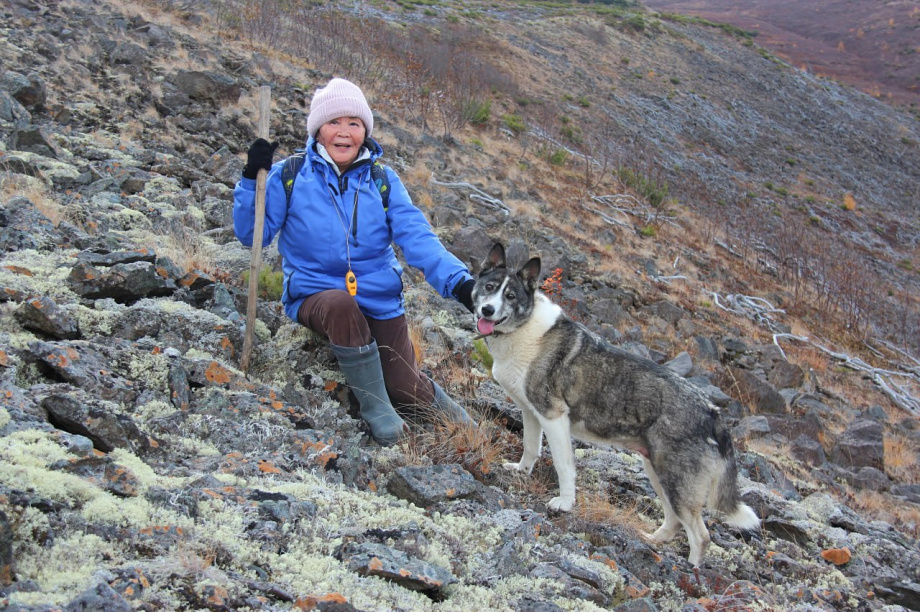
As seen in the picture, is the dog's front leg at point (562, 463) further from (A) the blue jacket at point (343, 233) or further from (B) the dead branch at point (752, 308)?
(B) the dead branch at point (752, 308)

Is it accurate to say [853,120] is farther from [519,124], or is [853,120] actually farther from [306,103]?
[306,103]

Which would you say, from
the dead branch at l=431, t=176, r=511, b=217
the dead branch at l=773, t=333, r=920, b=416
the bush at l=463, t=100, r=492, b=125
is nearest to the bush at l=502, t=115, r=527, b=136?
the bush at l=463, t=100, r=492, b=125

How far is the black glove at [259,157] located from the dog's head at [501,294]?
A: 1.64 meters

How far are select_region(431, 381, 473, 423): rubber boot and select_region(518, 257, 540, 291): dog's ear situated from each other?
3.41ft

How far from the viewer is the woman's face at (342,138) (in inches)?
176

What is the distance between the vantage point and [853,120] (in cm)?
3962

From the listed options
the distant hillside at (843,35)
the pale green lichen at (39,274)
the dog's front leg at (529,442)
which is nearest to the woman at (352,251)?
the dog's front leg at (529,442)

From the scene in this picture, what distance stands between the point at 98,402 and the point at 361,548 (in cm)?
150

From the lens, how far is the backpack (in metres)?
4.49

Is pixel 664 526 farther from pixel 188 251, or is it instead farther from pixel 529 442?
pixel 188 251

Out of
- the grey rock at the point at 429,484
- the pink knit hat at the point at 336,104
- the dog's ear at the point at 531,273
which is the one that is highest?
the pink knit hat at the point at 336,104

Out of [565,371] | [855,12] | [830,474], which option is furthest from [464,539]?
[855,12]

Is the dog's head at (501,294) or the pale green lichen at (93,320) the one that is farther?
Result: the dog's head at (501,294)

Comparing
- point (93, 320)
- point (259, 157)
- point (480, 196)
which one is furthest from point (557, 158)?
point (93, 320)
